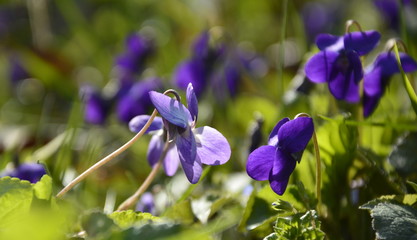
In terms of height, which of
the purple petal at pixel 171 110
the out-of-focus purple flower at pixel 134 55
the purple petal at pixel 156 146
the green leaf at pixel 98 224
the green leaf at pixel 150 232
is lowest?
the green leaf at pixel 98 224

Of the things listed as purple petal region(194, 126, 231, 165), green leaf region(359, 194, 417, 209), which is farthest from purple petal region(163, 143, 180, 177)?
green leaf region(359, 194, 417, 209)

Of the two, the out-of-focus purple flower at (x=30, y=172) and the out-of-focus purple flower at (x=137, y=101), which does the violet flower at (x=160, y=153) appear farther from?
the out-of-focus purple flower at (x=137, y=101)

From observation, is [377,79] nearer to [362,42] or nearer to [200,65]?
[362,42]

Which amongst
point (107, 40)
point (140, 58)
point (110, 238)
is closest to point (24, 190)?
point (110, 238)

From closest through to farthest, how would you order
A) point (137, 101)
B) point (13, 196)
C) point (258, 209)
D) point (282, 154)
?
point (13, 196)
point (282, 154)
point (258, 209)
point (137, 101)

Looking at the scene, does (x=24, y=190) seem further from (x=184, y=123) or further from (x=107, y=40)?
(x=107, y=40)

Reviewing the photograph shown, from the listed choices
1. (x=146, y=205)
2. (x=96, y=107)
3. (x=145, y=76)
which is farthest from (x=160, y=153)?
(x=145, y=76)

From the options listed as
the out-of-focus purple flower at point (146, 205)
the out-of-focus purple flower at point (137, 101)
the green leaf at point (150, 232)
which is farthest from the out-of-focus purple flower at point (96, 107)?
the green leaf at point (150, 232)
